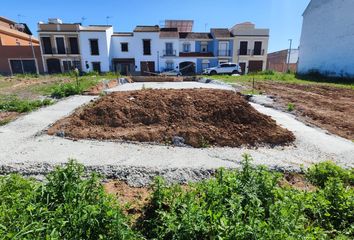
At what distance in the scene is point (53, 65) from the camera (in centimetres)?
3275

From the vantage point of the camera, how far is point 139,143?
232 inches

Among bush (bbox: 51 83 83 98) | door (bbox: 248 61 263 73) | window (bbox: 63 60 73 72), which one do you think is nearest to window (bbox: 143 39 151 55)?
window (bbox: 63 60 73 72)

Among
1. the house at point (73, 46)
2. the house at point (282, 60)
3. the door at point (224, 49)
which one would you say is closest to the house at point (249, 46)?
the door at point (224, 49)

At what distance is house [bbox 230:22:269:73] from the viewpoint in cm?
3444

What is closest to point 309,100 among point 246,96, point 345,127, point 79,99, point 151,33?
point 246,96

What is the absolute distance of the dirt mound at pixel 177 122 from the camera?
6.06m

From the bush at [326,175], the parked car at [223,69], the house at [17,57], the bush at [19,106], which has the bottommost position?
the bush at [326,175]

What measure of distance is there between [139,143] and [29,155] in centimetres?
250

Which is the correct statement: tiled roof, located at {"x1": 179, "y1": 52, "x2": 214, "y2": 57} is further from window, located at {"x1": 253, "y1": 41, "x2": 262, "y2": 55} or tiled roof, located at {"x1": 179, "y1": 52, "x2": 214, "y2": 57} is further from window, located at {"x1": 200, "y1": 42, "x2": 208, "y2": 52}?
window, located at {"x1": 253, "y1": 41, "x2": 262, "y2": 55}

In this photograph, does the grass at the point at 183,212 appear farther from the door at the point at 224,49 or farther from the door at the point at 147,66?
the door at the point at 224,49

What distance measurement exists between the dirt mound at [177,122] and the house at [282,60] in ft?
125

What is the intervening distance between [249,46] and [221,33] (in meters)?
4.80

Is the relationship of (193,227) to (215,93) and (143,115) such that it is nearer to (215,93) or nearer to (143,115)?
(143,115)

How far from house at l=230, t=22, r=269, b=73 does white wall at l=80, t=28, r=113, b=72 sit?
18984 millimetres
